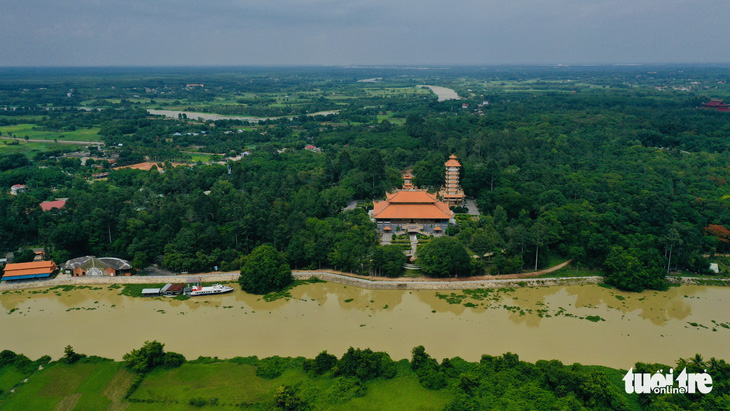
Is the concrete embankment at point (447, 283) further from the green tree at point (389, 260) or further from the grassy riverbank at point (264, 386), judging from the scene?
the grassy riverbank at point (264, 386)

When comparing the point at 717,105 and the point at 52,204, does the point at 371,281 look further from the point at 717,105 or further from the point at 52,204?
the point at 717,105

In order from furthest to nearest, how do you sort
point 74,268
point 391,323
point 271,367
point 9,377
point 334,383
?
point 74,268 < point 391,323 < point 271,367 < point 9,377 < point 334,383

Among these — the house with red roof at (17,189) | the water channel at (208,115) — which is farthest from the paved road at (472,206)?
the water channel at (208,115)

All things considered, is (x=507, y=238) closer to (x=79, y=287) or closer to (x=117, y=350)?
(x=117, y=350)

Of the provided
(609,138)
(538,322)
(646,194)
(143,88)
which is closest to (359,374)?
(538,322)

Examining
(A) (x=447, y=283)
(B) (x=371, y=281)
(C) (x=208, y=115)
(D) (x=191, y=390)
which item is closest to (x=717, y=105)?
(A) (x=447, y=283)

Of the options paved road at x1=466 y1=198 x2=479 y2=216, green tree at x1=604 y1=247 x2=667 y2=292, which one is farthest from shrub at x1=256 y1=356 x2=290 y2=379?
paved road at x1=466 y1=198 x2=479 y2=216
